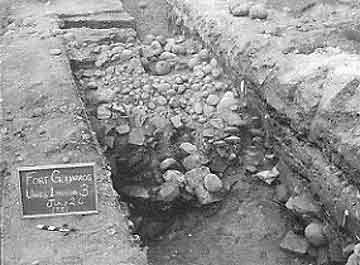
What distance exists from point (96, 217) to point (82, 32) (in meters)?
3.04

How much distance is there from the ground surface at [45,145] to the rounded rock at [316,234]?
4.35ft

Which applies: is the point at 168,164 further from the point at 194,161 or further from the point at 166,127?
the point at 166,127

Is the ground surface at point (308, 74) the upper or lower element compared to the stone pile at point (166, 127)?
upper

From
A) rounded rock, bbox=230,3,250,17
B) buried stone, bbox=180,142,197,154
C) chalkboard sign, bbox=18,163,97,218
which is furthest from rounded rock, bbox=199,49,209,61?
chalkboard sign, bbox=18,163,97,218

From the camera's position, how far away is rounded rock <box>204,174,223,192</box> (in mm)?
4668

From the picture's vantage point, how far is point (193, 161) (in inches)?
192

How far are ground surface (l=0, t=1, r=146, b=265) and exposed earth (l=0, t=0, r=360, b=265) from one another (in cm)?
1

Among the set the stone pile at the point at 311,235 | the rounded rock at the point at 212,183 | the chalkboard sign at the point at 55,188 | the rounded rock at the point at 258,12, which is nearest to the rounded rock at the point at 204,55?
the rounded rock at the point at 258,12

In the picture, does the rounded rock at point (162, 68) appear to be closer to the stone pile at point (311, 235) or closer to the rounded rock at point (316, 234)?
the stone pile at point (311, 235)

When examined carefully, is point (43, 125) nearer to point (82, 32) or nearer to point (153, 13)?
point (82, 32)

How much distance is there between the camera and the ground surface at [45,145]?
10.4 ft

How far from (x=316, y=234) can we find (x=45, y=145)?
1974mm

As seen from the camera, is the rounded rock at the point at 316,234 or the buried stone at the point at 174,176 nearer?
the rounded rock at the point at 316,234

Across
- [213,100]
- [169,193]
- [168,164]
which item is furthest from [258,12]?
[169,193]
